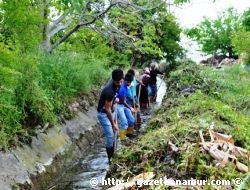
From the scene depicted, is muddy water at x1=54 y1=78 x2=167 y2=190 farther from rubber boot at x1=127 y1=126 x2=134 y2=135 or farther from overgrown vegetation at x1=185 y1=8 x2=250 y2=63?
overgrown vegetation at x1=185 y1=8 x2=250 y2=63

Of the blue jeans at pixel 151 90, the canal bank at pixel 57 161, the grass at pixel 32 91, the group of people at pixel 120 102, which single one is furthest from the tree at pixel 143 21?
the canal bank at pixel 57 161

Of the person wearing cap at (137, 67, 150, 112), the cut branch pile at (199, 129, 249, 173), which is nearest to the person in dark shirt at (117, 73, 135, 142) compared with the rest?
the person wearing cap at (137, 67, 150, 112)

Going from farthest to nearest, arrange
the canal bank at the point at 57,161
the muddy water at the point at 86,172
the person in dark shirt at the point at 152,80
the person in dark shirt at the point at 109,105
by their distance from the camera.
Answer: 1. the person in dark shirt at the point at 152,80
2. the muddy water at the point at 86,172
3. the person in dark shirt at the point at 109,105
4. the canal bank at the point at 57,161

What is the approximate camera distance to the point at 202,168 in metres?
6.25

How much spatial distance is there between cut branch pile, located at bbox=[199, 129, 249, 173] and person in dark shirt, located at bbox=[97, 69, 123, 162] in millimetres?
2592

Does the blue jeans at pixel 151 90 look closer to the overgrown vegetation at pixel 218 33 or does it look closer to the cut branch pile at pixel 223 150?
the cut branch pile at pixel 223 150

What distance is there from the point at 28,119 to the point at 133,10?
27.9 ft

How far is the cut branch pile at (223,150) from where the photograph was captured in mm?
6363

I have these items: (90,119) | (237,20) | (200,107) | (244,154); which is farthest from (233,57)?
(244,154)

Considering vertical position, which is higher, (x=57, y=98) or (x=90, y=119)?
(x=57, y=98)

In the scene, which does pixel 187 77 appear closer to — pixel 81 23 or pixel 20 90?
pixel 81 23

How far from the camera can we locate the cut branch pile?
6.36 m

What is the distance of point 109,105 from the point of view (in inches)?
367

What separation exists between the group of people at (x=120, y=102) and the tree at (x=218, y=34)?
121ft
